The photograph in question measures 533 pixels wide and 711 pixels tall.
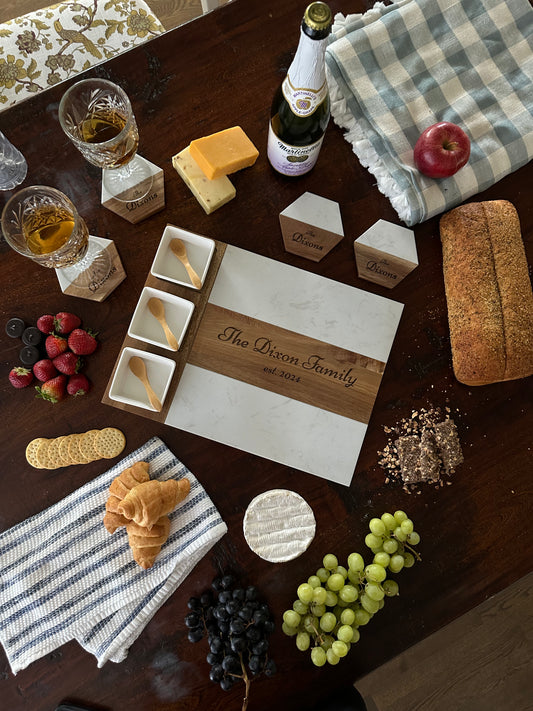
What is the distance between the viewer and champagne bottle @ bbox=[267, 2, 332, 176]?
83 centimetres

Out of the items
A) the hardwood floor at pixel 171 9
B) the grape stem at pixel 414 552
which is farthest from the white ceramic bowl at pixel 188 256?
the hardwood floor at pixel 171 9

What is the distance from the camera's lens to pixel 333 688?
970 millimetres

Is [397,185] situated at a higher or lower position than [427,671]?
higher

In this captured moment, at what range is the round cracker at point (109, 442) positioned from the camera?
977 mm

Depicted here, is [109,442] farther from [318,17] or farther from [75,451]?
[318,17]

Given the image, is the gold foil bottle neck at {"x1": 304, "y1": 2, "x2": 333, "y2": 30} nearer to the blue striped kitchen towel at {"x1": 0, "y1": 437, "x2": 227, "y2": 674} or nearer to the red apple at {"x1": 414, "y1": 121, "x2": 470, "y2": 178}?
the red apple at {"x1": 414, "y1": 121, "x2": 470, "y2": 178}

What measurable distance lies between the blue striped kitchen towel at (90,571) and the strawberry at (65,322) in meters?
0.29

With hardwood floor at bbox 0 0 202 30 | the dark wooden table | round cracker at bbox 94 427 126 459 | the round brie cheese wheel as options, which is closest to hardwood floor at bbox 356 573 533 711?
the dark wooden table

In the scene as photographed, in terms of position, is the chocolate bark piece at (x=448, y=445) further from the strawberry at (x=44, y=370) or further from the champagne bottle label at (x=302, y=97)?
the strawberry at (x=44, y=370)

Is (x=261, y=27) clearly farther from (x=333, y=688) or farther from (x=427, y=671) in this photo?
(x=427, y=671)

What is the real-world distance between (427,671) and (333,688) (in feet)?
3.33

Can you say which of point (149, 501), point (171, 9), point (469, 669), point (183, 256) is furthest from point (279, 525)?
point (171, 9)

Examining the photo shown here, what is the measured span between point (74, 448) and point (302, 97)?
81 cm

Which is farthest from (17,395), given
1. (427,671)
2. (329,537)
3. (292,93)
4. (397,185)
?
(427,671)
